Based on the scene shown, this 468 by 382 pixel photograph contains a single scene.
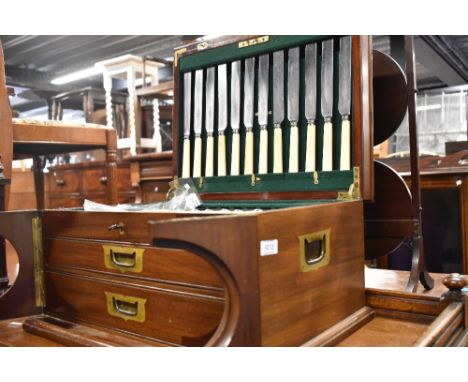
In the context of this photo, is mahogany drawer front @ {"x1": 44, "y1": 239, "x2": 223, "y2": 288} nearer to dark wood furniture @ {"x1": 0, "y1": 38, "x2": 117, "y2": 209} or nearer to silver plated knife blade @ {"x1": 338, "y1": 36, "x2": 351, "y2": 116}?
dark wood furniture @ {"x1": 0, "y1": 38, "x2": 117, "y2": 209}

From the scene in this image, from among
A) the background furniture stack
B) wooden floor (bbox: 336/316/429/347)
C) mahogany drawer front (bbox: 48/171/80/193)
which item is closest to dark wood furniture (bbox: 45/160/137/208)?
mahogany drawer front (bbox: 48/171/80/193)

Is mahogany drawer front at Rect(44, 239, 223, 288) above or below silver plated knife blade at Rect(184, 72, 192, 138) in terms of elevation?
below

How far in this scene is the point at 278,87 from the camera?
1319mm

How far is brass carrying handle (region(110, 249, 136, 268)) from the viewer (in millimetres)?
970

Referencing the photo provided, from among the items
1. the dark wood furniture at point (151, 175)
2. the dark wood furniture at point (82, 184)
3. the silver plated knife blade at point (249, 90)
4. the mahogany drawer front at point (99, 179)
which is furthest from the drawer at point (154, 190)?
the silver plated knife blade at point (249, 90)

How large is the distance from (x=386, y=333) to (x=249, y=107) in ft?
2.47

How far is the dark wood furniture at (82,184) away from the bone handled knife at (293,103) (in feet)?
5.67

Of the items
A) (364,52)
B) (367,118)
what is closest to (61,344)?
(367,118)

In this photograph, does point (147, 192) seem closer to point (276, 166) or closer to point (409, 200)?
point (276, 166)

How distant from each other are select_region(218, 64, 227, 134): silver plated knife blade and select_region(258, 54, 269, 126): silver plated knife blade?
0.43ft

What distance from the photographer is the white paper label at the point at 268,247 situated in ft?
2.34

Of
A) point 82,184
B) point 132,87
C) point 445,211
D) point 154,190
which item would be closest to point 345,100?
point 445,211

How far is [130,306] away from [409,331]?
1.99 ft

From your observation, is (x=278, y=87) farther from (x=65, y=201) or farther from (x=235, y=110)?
(x=65, y=201)
